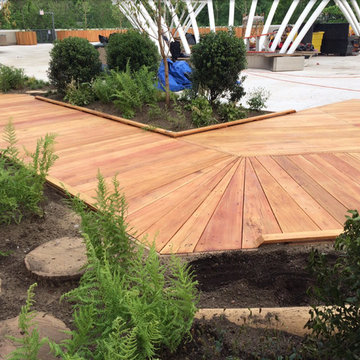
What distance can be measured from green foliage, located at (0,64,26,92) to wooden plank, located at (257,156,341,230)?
6.67 m

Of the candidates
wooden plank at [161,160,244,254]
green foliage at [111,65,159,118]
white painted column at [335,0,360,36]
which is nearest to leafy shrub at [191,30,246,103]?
green foliage at [111,65,159,118]

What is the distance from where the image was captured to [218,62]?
527 cm

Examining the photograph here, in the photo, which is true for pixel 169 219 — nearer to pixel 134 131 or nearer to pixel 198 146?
pixel 198 146

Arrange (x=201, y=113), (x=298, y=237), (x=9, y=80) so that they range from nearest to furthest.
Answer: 1. (x=298, y=237)
2. (x=201, y=113)
3. (x=9, y=80)

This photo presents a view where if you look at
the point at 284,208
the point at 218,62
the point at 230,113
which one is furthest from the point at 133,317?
the point at 218,62

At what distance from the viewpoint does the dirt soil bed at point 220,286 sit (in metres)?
1.50

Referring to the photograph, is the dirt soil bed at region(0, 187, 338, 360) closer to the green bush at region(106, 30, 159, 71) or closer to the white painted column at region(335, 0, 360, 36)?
the green bush at region(106, 30, 159, 71)

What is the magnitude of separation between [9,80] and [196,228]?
7.48 metres

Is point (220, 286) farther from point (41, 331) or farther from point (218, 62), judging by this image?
point (218, 62)

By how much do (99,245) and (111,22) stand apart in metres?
39.0

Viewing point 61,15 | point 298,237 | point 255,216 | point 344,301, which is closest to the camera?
point 344,301

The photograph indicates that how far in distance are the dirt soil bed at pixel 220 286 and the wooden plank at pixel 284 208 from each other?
20 centimetres

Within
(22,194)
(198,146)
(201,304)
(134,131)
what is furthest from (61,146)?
(201,304)

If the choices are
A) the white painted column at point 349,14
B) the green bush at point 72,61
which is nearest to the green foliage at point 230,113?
the green bush at point 72,61
